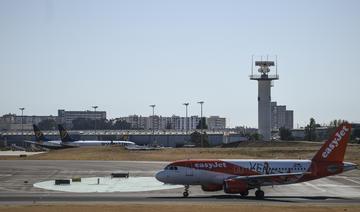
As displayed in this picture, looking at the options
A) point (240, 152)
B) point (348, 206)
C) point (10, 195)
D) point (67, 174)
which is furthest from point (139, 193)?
point (240, 152)

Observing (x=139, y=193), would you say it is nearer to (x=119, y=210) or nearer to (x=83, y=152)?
(x=119, y=210)

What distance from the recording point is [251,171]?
198ft

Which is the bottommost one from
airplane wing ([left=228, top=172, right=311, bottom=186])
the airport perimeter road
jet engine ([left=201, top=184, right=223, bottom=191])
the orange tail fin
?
the airport perimeter road

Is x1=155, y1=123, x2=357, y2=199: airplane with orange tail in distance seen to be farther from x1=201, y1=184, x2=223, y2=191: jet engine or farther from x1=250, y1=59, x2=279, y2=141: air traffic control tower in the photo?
x1=250, y1=59, x2=279, y2=141: air traffic control tower

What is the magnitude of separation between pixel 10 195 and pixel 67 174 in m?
29.8

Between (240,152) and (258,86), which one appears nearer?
(240,152)

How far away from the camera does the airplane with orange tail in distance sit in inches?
2302

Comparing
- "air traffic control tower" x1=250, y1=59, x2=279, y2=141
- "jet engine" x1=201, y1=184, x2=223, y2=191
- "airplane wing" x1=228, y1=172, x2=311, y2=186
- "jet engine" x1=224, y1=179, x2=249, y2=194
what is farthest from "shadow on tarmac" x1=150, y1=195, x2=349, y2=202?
"air traffic control tower" x1=250, y1=59, x2=279, y2=141

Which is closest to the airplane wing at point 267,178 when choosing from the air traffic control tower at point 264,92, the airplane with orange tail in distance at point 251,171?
the airplane with orange tail in distance at point 251,171

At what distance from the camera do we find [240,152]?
13738cm

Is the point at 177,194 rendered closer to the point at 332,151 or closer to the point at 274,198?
the point at 274,198

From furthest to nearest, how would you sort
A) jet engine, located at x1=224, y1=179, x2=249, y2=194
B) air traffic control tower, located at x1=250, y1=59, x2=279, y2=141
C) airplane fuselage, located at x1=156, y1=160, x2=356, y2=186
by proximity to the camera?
air traffic control tower, located at x1=250, y1=59, x2=279, y2=141, airplane fuselage, located at x1=156, y1=160, x2=356, y2=186, jet engine, located at x1=224, y1=179, x2=249, y2=194

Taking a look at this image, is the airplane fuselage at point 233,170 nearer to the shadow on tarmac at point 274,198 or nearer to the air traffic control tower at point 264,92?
the shadow on tarmac at point 274,198

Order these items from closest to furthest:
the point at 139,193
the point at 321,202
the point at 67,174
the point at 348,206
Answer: the point at 348,206
the point at 321,202
the point at 139,193
the point at 67,174
